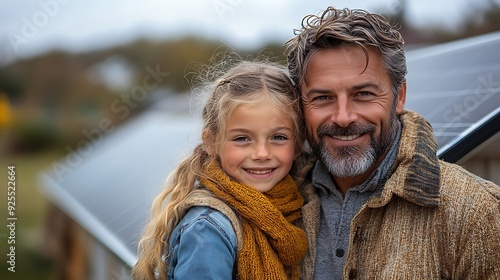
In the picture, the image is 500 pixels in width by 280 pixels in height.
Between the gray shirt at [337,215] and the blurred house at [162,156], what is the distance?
324 millimetres

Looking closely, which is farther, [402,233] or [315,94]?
[315,94]

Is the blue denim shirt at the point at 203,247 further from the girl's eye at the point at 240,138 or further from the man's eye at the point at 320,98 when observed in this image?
the man's eye at the point at 320,98

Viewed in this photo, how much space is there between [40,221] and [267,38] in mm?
7178

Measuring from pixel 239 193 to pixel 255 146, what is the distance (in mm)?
201

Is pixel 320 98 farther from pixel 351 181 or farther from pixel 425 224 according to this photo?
pixel 425 224

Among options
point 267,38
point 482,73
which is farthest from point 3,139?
point 482,73

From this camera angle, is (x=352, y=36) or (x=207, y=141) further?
(x=207, y=141)

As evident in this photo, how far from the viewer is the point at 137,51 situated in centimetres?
2183

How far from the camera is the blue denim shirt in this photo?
6.97 feet

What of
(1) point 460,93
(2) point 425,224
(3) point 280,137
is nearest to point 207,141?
(3) point 280,137

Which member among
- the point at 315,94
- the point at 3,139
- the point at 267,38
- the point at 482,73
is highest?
the point at 267,38

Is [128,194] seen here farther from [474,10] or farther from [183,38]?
[183,38]

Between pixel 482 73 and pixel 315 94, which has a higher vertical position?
pixel 482 73

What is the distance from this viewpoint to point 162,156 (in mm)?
4340
